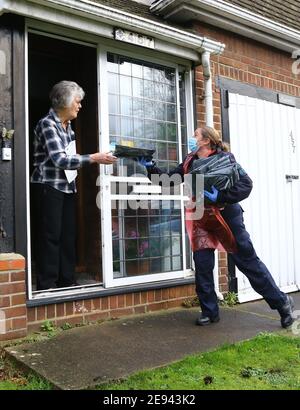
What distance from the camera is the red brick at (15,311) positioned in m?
3.65

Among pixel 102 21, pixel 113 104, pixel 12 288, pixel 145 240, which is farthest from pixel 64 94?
pixel 12 288

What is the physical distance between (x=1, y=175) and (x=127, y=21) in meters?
1.77

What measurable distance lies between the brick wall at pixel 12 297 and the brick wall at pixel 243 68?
2346 mm

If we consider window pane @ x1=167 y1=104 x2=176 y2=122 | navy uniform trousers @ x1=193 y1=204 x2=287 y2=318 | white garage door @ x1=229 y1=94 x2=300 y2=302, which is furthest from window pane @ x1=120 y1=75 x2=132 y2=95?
navy uniform trousers @ x1=193 y1=204 x2=287 y2=318

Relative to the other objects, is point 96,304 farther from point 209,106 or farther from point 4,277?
point 209,106

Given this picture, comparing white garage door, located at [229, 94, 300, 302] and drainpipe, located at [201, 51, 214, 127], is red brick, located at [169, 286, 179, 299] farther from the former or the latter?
drainpipe, located at [201, 51, 214, 127]

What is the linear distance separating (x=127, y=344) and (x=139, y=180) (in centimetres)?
174

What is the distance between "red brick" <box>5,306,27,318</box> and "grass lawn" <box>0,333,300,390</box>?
0.35 meters

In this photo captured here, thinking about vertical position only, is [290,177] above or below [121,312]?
above

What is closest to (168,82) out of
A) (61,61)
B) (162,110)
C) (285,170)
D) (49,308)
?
(162,110)

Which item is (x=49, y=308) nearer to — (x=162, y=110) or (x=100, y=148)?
(x=100, y=148)

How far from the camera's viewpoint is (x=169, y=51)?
4828mm

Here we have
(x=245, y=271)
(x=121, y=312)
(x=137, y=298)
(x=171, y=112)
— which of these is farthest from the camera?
(x=171, y=112)

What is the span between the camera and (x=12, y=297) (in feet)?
12.1
